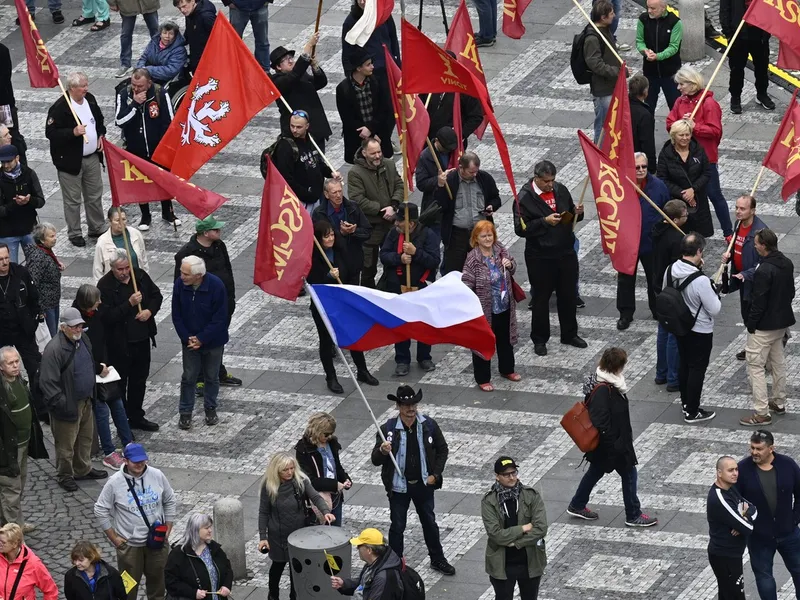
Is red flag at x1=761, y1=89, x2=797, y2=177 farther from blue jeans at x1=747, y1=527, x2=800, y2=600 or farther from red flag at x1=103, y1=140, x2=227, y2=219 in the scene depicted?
red flag at x1=103, y1=140, x2=227, y2=219

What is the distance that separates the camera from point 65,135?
78.0ft

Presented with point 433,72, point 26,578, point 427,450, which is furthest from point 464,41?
point 26,578

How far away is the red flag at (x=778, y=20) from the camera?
22.4 meters

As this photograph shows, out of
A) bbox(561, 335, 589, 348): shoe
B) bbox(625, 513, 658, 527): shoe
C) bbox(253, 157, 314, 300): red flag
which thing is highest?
bbox(253, 157, 314, 300): red flag

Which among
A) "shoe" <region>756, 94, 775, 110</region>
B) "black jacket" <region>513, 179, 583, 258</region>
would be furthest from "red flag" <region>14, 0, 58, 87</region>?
"shoe" <region>756, 94, 775, 110</region>

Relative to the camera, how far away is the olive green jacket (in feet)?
56.2

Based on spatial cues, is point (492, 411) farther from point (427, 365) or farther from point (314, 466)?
point (314, 466)

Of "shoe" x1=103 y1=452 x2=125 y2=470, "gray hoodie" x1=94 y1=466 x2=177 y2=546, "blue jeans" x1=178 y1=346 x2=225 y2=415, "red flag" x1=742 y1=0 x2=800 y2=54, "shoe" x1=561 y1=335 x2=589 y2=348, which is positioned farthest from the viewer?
"red flag" x1=742 y1=0 x2=800 y2=54

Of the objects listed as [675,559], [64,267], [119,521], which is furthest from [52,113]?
[675,559]

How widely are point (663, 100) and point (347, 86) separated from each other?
14.8ft

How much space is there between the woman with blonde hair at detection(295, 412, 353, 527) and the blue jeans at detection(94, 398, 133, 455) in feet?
9.84

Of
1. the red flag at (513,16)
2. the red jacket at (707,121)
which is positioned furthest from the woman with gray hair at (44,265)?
the red jacket at (707,121)

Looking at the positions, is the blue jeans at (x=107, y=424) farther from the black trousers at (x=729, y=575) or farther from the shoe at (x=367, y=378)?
the black trousers at (x=729, y=575)

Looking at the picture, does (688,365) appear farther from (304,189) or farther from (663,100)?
(663,100)
